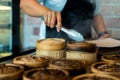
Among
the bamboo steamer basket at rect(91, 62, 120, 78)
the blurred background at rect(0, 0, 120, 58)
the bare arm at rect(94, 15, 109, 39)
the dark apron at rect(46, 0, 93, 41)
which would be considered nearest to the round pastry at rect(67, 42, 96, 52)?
the bamboo steamer basket at rect(91, 62, 120, 78)

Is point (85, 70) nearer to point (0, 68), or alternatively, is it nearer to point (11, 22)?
point (0, 68)

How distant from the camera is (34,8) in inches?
45.9

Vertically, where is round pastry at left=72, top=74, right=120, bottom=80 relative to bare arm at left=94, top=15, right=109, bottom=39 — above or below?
below

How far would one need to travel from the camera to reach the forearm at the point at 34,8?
43.1 inches

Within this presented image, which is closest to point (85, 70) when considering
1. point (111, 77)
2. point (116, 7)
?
point (111, 77)

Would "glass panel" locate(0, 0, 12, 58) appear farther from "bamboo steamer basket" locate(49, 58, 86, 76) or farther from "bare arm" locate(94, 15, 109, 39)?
"bamboo steamer basket" locate(49, 58, 86, 76)

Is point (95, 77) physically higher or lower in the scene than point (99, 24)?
lower

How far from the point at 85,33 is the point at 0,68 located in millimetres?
943

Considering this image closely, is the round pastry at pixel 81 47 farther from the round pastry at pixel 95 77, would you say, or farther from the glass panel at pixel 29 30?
the glass panel at pixel 29 30

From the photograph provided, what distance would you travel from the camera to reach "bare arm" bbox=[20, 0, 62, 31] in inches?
39.0

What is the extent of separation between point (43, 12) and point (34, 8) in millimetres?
111

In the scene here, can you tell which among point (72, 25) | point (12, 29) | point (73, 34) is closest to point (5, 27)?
point (12, 29)

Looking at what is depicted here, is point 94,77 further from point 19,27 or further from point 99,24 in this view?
point 19,27

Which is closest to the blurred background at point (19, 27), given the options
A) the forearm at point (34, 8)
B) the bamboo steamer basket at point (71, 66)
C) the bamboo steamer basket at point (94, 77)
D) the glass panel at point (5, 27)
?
the glass panel at point (5, 27)
